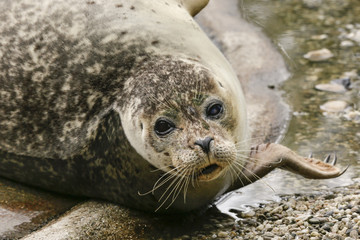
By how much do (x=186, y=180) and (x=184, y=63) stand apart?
80cm

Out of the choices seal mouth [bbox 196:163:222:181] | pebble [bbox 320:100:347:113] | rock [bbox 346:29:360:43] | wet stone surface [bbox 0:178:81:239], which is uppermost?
wet stone surface [bbox 0:178:81:239]

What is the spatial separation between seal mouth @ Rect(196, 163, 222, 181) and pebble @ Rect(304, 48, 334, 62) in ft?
10.7

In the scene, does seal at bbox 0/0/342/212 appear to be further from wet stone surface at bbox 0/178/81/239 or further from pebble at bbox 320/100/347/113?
pebble at bbox 320/100/347/113

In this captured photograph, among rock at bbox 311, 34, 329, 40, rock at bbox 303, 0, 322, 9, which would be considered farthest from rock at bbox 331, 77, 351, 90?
rock at bbox 303, 0, 322, 9

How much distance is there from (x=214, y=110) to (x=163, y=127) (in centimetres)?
36

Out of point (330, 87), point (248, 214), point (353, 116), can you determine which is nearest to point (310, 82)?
point (330, 87)

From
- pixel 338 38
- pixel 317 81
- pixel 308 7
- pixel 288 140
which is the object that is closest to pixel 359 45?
pixel 338 38

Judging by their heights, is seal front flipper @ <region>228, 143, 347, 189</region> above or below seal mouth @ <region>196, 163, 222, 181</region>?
below

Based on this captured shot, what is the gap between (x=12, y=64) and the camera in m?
5.47

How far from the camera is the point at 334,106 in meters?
6.55

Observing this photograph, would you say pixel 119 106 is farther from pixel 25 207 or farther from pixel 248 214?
pixel 248 214

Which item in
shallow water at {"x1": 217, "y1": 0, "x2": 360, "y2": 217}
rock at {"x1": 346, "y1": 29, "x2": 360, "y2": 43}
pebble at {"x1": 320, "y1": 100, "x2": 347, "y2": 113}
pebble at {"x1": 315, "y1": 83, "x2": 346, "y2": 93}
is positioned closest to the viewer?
shallow water at {"x1": 217, "y1": 0, "x2": 360, "y2": 217}

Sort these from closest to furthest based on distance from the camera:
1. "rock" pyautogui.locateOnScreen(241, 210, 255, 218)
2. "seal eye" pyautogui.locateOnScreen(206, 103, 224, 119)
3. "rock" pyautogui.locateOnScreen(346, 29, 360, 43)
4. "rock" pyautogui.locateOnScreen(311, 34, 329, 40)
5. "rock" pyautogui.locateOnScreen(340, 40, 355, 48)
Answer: "seal eye" pyautogui.locateOnScreen(206, 103, 224, 119), "rock" pyautogui.locateOnScreen(241, 210, 255, 218), "rock" pyautogui.locateOnScreen(340, 40, 355, 48), "rock" pyautogui.locateOnScreen(346, 29, 360, 43), "rock" pyautogui.locateOnScreen(311, 34, 329, 40)

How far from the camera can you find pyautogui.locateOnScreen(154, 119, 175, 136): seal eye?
15.5 feet
